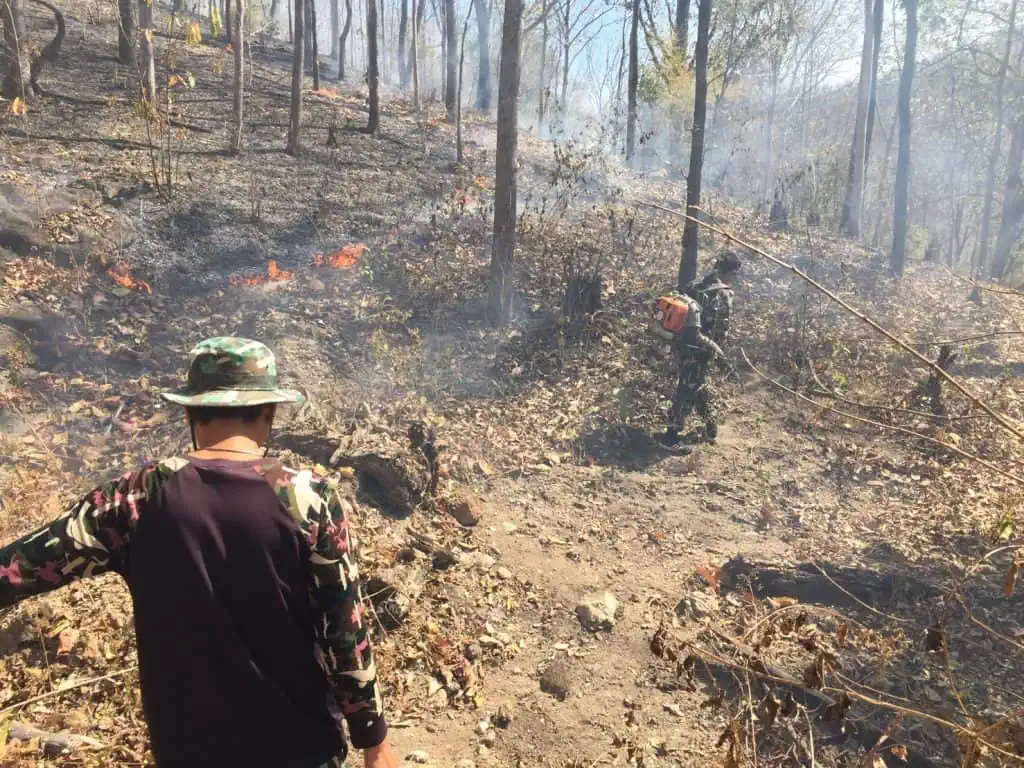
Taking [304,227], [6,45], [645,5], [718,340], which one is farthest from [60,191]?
[645,5]

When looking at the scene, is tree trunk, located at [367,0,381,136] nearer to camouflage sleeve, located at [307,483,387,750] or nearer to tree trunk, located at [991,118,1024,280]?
camouflage sleeve, located at [307,483,387,750]

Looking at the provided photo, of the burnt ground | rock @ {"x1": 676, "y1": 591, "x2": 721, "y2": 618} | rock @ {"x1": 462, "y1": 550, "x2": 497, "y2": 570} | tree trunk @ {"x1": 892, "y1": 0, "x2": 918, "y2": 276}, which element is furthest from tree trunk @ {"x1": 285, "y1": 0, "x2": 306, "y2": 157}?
tree trunk @ {"x1": 892, "y1": 0, "x2": 918, "y2": 276}

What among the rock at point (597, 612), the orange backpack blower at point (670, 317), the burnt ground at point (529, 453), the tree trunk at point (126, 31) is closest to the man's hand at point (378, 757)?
the burnt ground at point (529, 453)

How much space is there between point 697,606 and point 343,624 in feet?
12.7

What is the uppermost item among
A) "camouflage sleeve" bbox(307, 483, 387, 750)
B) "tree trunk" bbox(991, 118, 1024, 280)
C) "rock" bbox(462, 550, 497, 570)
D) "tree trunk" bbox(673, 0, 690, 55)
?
"tree trunk" bbox(673, 0, 690, 55)

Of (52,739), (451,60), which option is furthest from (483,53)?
(52,739)

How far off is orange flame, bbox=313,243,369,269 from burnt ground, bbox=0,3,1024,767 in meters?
0.11

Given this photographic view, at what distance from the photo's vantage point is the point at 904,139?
51.9ft

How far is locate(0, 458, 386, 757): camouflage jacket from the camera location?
4.63ft

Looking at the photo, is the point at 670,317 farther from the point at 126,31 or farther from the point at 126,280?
the point at 126,31

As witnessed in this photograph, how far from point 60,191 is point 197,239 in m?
1.76

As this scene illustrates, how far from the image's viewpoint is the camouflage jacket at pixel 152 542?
4.63 feet

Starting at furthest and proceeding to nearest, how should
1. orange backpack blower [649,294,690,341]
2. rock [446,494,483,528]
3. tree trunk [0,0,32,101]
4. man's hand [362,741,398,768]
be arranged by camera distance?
tree trunk [0,0,32,101] < orange backpack blower [649,294,690,341] < rock [446,494,483,528] < man's hand [362,741,398,768]

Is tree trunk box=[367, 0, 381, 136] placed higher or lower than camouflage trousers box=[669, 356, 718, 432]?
higher
